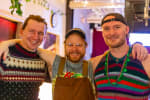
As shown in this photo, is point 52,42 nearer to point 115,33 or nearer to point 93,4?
point 93,4

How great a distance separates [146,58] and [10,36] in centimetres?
243

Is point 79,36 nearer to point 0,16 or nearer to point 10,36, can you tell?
point 0,16

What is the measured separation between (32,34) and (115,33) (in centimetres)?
64

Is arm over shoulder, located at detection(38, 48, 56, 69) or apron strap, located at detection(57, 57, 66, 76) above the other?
arm over shoulder, located at detection(38, 48, 56, 69)

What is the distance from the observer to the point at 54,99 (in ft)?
4.79

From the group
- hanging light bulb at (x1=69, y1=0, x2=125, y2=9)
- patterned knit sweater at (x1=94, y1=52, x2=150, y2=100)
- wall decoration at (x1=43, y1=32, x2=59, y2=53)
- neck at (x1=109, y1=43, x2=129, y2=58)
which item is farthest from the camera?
hanging light bulb at (x1=69, y1=0, x2=125, y2=9)

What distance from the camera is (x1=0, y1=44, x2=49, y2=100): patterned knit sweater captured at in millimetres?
1420

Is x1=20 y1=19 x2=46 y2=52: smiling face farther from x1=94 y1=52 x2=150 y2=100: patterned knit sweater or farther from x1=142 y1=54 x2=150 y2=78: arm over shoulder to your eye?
x1=142 y1=54 x2=150 y2=78: arm over shoulder

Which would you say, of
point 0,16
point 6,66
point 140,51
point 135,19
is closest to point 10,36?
point 0,16

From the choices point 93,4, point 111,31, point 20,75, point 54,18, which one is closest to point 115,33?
point 111,31

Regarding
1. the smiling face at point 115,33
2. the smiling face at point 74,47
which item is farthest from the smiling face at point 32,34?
the smiling face at point 115,33

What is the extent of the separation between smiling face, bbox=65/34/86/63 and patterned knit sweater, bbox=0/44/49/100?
27cm

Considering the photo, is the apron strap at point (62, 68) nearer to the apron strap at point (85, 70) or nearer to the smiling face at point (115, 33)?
the apron strap at point (85, 70)

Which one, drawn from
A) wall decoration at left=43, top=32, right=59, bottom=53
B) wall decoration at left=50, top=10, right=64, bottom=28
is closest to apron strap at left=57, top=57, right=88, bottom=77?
wall decoration at left=43, top=32, right=59, bottom=53
